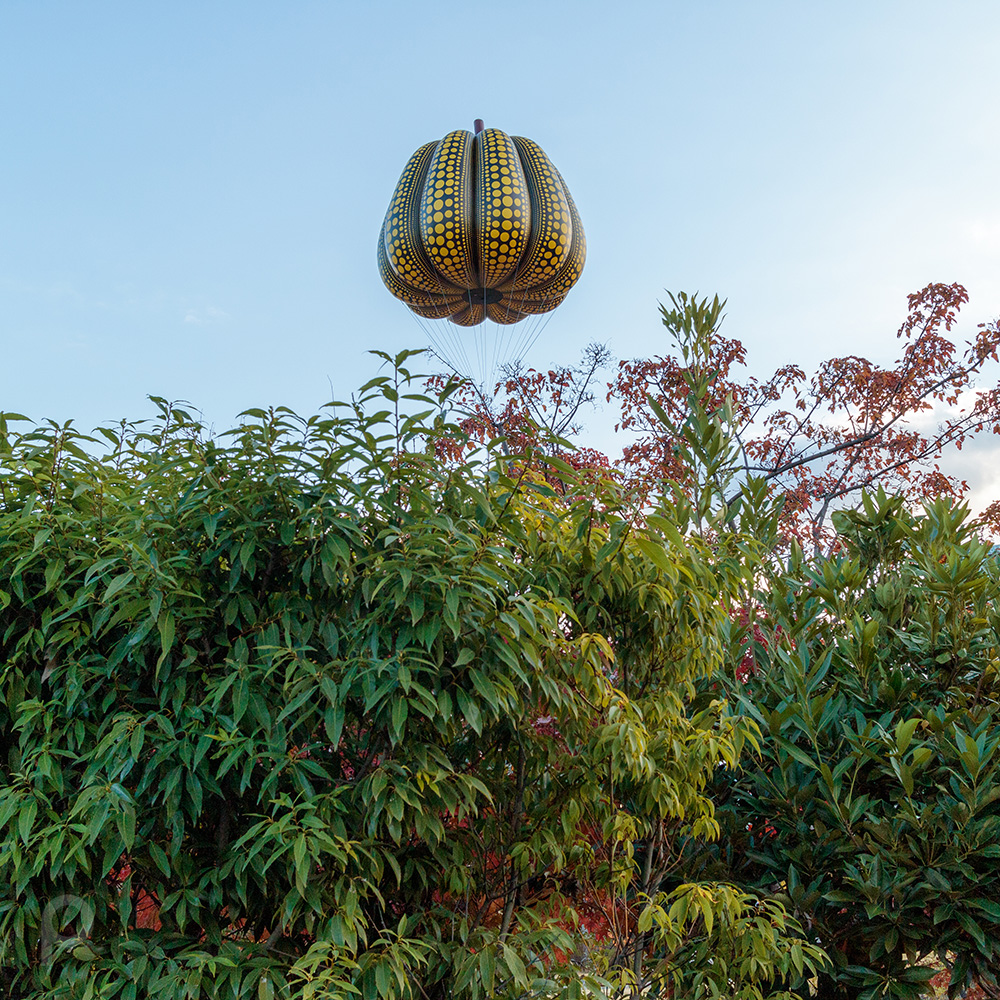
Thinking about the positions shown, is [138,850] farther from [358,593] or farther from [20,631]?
[358,593]

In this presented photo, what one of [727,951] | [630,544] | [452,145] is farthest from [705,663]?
[452,145]

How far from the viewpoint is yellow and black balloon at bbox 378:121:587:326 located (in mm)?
4965

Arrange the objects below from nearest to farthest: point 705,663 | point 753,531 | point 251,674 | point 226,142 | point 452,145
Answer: point 251,674
point 705,663
point 753,531
point 452,145
point 226,142

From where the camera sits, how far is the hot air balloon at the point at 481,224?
16.3 feet

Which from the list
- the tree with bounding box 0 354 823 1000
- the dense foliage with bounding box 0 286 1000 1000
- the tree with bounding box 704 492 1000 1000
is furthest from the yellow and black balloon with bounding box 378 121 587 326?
the tree with bounding box 0 354 823 1000

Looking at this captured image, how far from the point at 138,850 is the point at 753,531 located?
6.43ft

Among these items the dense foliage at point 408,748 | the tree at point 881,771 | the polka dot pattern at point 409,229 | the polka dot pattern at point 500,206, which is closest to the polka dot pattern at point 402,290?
the polka dot pattern at point 409,229

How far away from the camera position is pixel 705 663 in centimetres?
219

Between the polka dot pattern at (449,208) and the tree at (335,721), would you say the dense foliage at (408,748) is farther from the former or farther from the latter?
the polka dot pattern at (449,208)

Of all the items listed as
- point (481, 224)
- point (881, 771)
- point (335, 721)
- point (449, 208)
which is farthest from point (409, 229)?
point (335, 721)

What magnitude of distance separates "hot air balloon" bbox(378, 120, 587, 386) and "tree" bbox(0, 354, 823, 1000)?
10.7 ft

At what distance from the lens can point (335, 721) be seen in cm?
160

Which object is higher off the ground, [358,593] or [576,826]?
[358,593]

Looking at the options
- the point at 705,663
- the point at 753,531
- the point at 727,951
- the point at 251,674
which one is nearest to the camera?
the point at 251,674
